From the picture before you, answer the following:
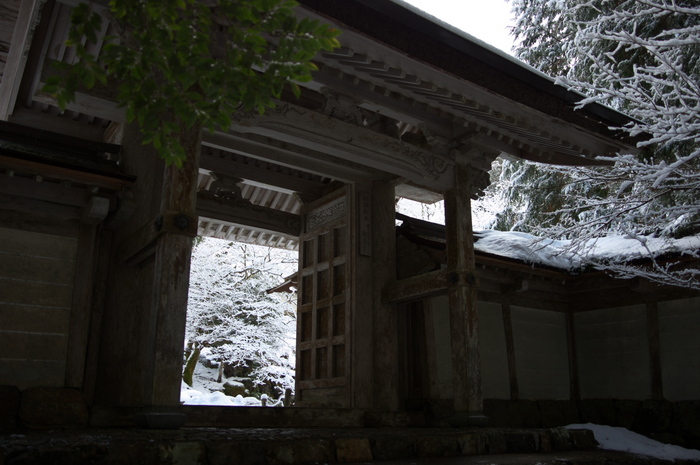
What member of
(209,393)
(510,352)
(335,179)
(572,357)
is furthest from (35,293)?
(209,393)

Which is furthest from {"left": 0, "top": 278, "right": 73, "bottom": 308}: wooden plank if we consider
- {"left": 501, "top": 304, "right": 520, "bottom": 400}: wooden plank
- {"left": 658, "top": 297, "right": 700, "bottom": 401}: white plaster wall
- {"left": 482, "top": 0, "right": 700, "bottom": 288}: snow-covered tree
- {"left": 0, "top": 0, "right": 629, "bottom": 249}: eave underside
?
{"left": 658, "top": 297, "right": 700, "bottom": 401}: white plaster wall

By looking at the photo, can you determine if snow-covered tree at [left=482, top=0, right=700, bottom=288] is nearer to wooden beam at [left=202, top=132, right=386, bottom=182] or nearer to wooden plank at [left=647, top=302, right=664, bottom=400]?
wooden plank at [left=647, top=302, right=664, bottom=400]

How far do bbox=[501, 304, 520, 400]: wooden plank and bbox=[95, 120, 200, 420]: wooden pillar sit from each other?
6.12m

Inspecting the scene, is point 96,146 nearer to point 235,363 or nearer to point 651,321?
point 651,321

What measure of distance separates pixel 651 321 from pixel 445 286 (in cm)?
472

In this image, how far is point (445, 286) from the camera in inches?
291

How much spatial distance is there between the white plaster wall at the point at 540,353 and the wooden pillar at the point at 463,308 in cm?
319

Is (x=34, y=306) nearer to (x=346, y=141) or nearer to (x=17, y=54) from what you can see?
(x=17, y=54)

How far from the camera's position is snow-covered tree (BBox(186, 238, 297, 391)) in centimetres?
1997

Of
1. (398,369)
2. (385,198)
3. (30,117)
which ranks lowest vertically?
(398,369)

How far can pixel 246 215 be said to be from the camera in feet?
28.8

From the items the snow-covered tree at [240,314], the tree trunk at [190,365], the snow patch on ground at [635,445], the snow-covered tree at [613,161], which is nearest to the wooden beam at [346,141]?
the snow-covered tree at [613,161]

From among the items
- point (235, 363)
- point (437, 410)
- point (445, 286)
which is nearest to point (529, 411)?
point (437, 410)

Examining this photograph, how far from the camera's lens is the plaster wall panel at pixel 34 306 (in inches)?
241
